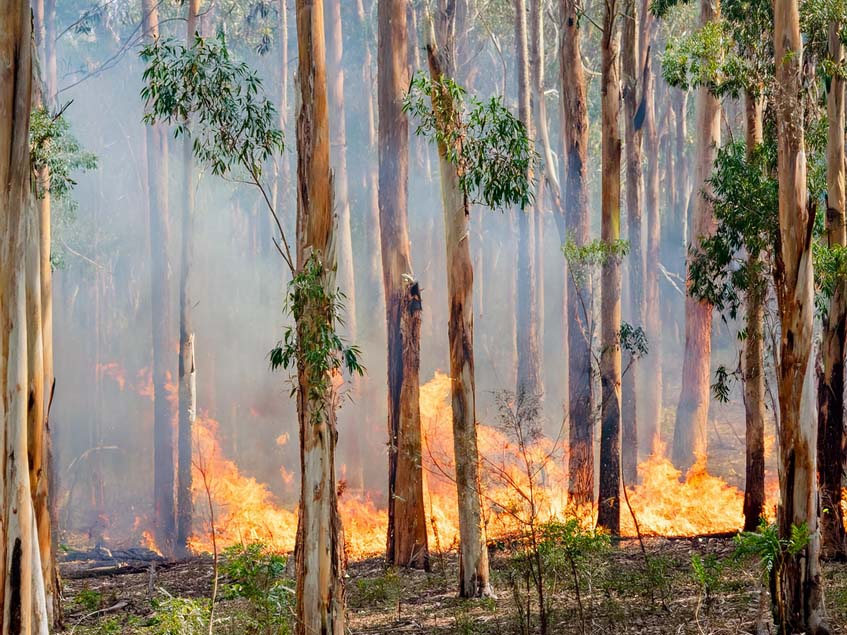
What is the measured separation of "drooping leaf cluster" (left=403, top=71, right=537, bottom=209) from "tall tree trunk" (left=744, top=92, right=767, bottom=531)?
4.37 metres

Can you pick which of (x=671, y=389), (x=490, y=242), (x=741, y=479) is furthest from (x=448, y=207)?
(x=490, y=242)

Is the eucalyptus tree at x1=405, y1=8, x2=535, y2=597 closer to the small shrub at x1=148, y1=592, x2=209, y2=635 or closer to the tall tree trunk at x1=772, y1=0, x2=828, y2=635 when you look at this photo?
the tall tree trunk at x1=772, y1=0, x2=828, y2=635

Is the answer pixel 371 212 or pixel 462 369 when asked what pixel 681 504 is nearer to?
pixel 462 369

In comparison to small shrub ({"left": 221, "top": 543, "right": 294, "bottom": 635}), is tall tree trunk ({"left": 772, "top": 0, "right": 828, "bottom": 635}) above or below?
above

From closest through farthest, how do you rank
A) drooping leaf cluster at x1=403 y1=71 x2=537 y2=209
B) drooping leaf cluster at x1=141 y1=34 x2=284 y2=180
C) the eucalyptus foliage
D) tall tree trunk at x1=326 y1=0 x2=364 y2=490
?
1. the eucalyptus foliage
2. drooping leaf cluster at x1=141 y1=34 x2=284 y2=180
3. drooping leaf cluster at x1=403 y1=71 x2=537 y2=209
4. tall tree trunk at x1=326 y1=0 x2=364 y2=490

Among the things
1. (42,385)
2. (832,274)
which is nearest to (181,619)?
(42,385)

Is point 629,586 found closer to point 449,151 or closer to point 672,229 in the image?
point 449,151

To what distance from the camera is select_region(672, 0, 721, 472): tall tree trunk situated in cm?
1977

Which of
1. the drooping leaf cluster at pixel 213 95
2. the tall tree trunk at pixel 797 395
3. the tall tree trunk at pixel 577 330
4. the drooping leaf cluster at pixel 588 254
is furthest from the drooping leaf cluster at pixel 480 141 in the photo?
the tall tree trunk at pixel 577 330

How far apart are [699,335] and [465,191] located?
450 inches

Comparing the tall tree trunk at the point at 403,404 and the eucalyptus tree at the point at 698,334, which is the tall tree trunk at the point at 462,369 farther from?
the eucalyptus tree at the point at 698,334

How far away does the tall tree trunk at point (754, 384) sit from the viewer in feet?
45.8

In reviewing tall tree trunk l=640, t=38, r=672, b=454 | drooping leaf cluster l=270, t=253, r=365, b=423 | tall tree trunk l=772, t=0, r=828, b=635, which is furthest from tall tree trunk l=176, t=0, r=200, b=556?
tall tree trunk l=772, t=0, r=828, b=635

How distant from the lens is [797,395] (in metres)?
8.27
